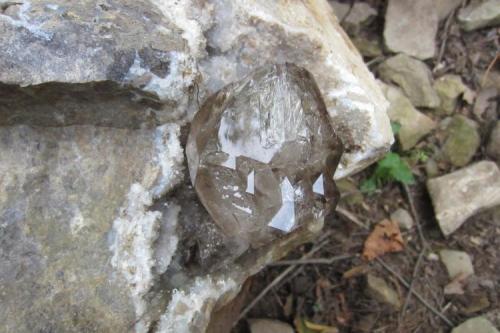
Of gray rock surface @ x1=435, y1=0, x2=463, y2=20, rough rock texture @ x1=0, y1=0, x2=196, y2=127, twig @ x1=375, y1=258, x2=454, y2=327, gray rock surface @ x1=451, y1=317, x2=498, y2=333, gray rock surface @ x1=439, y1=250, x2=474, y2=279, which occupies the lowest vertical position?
twig @ x1=375, y1=258, x2=454, y2=327

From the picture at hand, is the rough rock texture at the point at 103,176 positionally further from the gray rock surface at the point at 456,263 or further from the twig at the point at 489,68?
the twig at the point at 489,68

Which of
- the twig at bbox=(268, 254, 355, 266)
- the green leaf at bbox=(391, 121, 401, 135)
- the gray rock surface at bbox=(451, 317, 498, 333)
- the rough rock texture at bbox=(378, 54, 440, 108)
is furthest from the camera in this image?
the rough rock texture at bbox=(378, 54, 440, 108)

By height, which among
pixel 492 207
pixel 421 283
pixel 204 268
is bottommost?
pixel 421 283

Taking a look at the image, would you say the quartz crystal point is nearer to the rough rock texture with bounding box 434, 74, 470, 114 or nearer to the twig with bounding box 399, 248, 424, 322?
the twig with bounding box 399, 248, 424, 322

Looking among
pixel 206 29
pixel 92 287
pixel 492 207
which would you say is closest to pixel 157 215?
pixel 92 287

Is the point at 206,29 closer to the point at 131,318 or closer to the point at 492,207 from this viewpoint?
the point at 131,318

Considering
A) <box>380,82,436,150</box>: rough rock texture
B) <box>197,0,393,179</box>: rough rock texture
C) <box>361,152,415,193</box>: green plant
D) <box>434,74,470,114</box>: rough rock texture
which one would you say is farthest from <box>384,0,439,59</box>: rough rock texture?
<box>197,0,393,179</box>: rough rock texture
